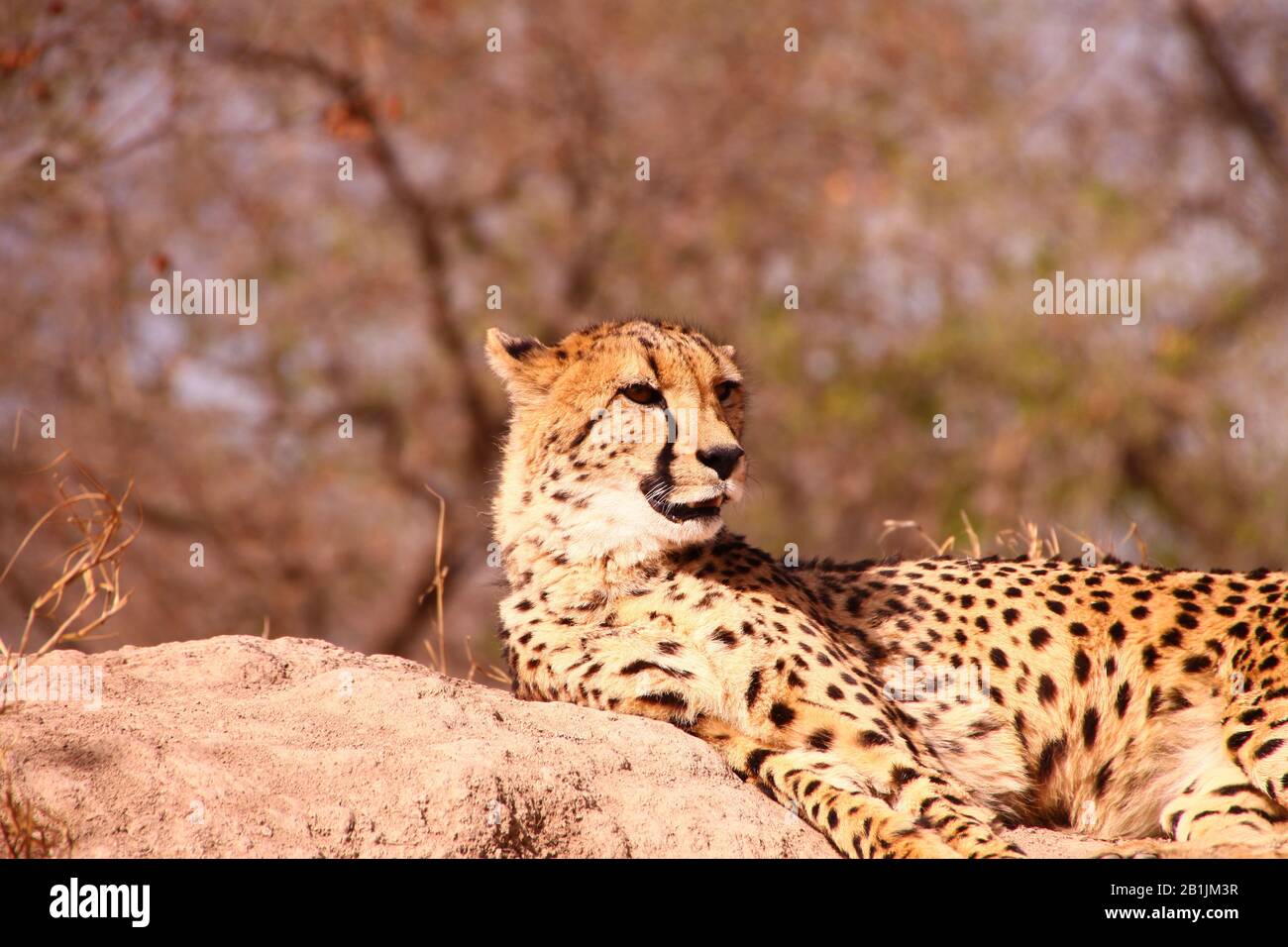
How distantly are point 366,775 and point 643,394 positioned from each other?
153 centimetres

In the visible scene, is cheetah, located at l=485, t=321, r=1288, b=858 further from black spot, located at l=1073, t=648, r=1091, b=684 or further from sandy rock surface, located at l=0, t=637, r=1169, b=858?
sandy rock surface, located at l=0, t=637, r=1169, b=858

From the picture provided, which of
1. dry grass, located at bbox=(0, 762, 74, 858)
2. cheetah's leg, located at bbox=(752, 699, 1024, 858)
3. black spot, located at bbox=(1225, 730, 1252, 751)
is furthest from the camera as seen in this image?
black spot, located at bbox=(1225, 730, 1252, 751)

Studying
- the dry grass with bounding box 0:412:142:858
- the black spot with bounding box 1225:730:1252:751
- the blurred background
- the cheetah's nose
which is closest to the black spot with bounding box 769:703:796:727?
the cheetah's nose

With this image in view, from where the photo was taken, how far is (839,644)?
4637 mm

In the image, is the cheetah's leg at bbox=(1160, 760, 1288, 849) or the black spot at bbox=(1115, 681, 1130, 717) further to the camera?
the black spot at bbox=(1115, 681, 1130, 717)

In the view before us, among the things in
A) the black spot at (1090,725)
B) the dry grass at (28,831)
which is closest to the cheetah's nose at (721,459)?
the black spot at (1090,725)

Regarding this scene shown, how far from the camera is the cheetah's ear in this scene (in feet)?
16.6

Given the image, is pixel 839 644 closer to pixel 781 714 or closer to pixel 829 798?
pixel 781 714

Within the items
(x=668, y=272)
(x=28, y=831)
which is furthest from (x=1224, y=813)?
(x=668, y=272)

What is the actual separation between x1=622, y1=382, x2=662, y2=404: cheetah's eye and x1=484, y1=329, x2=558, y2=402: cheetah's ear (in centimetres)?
38

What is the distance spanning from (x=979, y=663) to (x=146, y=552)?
10.5 metres

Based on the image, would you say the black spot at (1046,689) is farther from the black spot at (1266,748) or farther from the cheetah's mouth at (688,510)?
the cheetah's mouth at (688,510)

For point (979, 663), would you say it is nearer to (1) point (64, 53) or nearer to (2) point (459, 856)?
(2) point (459, 856)
